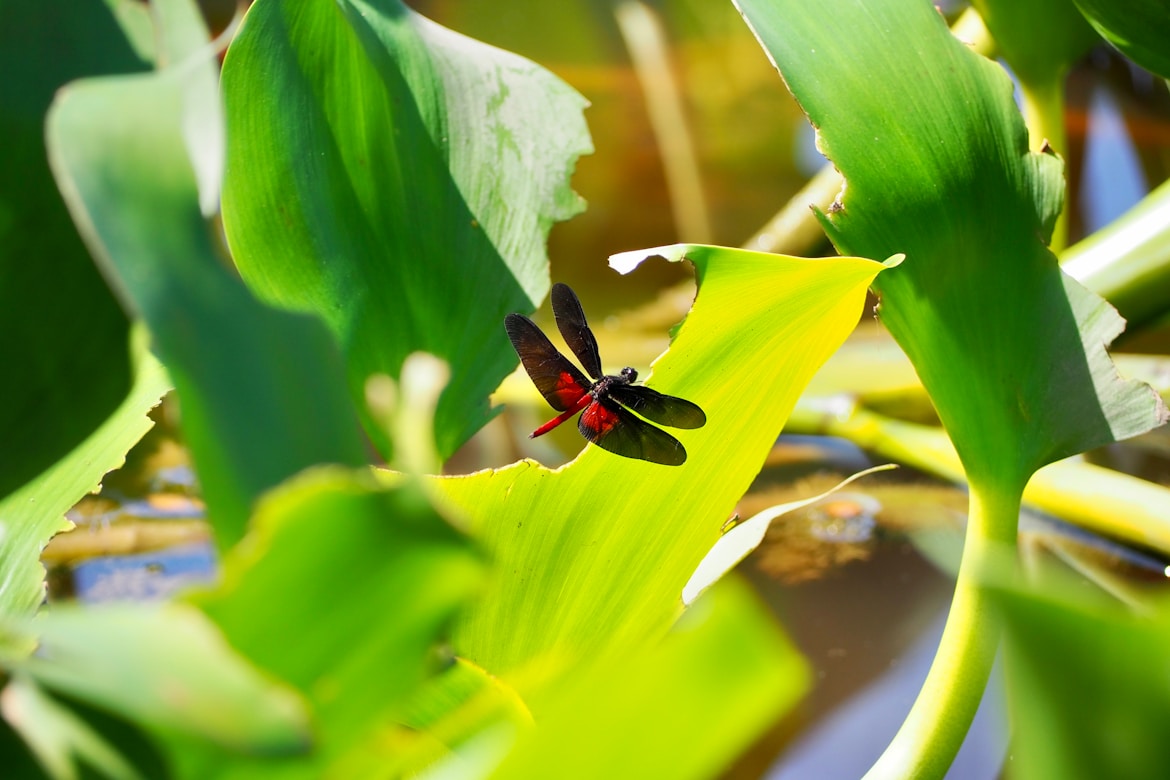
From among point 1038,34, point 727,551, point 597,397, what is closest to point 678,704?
point 727,551

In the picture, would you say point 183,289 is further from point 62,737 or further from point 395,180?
point 395,180

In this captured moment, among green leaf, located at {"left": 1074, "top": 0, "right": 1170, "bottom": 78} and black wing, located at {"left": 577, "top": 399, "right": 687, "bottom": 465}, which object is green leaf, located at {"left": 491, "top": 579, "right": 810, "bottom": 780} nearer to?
black wing, located at {"left": 577, "top": 399, "right": 687, "bottom": 465}

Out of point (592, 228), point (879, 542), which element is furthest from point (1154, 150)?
Answer: point (879, 542)

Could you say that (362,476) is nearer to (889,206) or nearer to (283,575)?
(283,575)

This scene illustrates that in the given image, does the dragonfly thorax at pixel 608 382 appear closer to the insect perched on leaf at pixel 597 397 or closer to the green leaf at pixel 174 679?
the insect perched on leaf at pixel 597 397

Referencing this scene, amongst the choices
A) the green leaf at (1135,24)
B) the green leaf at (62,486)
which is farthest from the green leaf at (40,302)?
the green leaf at (1135,24)

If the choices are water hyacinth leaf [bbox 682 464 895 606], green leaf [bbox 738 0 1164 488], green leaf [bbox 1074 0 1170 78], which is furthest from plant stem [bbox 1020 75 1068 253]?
water hyacinth leaf [bbox 682 464 895 606]
